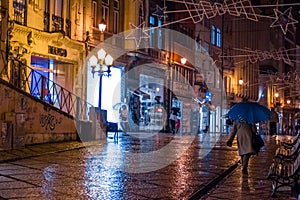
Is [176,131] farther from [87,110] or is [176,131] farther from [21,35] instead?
[21,35]

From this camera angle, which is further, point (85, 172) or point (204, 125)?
point (204, 125)

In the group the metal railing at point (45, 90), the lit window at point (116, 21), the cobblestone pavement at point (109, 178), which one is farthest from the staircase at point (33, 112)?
the lit window at point (116, 21)

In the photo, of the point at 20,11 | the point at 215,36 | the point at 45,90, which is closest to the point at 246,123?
the point at 45,90

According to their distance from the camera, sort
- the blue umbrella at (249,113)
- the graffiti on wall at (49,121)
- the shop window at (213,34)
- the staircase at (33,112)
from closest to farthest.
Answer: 1. the blue umbrella at (249,113)
2. the staircase at (33,112)
3. the graffiti on wall at (49,121)
4. the shop window at (213,34)

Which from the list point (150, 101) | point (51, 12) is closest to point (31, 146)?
point (51, 12)

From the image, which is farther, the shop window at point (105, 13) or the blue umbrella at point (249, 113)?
the shop window at point (105, 13)

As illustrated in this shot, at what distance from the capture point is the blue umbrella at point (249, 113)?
14.1 m

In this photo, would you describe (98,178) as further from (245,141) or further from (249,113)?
(249,113)

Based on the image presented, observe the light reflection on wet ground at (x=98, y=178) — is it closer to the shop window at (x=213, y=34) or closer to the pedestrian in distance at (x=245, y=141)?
the pedestrian in distance at (x=245, y=141)

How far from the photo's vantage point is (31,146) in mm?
→ 19547

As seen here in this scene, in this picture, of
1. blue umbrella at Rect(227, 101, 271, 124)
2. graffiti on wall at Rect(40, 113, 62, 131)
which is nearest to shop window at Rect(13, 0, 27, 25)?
graffiti on wall at Rect(40, 113, 62, 131)

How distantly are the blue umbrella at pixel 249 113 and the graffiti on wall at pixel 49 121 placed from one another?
9213mm

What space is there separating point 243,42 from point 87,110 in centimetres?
4393

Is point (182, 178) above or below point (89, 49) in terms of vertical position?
below
